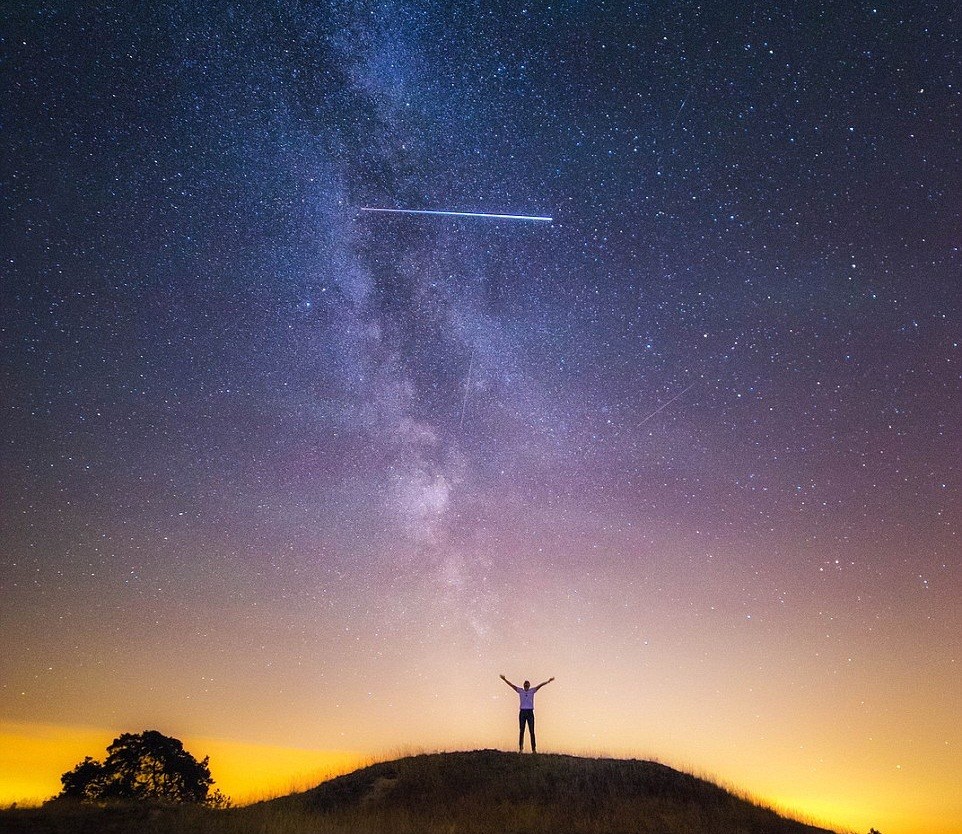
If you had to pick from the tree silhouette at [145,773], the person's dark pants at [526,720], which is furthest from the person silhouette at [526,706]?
the tree silhouette at [145,773]

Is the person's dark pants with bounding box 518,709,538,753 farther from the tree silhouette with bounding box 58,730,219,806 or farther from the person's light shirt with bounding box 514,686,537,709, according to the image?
the tree silhouette with bounding box 58,730,219,806

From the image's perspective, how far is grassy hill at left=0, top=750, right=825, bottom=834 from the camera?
62.0ft

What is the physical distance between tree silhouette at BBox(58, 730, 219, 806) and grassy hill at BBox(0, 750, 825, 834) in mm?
11302

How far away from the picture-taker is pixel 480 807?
69.3 ft

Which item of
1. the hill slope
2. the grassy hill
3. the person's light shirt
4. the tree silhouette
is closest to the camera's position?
the grassy hill

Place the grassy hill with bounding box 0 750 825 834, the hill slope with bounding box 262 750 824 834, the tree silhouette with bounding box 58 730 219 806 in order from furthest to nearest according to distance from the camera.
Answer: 1. the tree silhouette with bounding box 58 730 219 806
2. the hill slope with bounding box 262 750 824 834
3. the grassy hill with bounding box 0 750 825 834

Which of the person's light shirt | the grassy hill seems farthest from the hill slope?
the person's light shirt

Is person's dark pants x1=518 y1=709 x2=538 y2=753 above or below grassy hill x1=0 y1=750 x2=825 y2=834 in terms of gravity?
above

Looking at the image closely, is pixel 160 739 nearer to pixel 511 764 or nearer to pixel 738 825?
pixel 511 764

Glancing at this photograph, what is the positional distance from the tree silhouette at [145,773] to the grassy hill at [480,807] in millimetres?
→ 11302

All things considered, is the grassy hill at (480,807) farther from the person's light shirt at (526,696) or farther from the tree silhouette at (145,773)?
the tree silhouette at (145,773)

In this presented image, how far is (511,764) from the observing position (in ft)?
77.6

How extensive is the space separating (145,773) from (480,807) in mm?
18196

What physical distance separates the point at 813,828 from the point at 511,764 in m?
9.11
